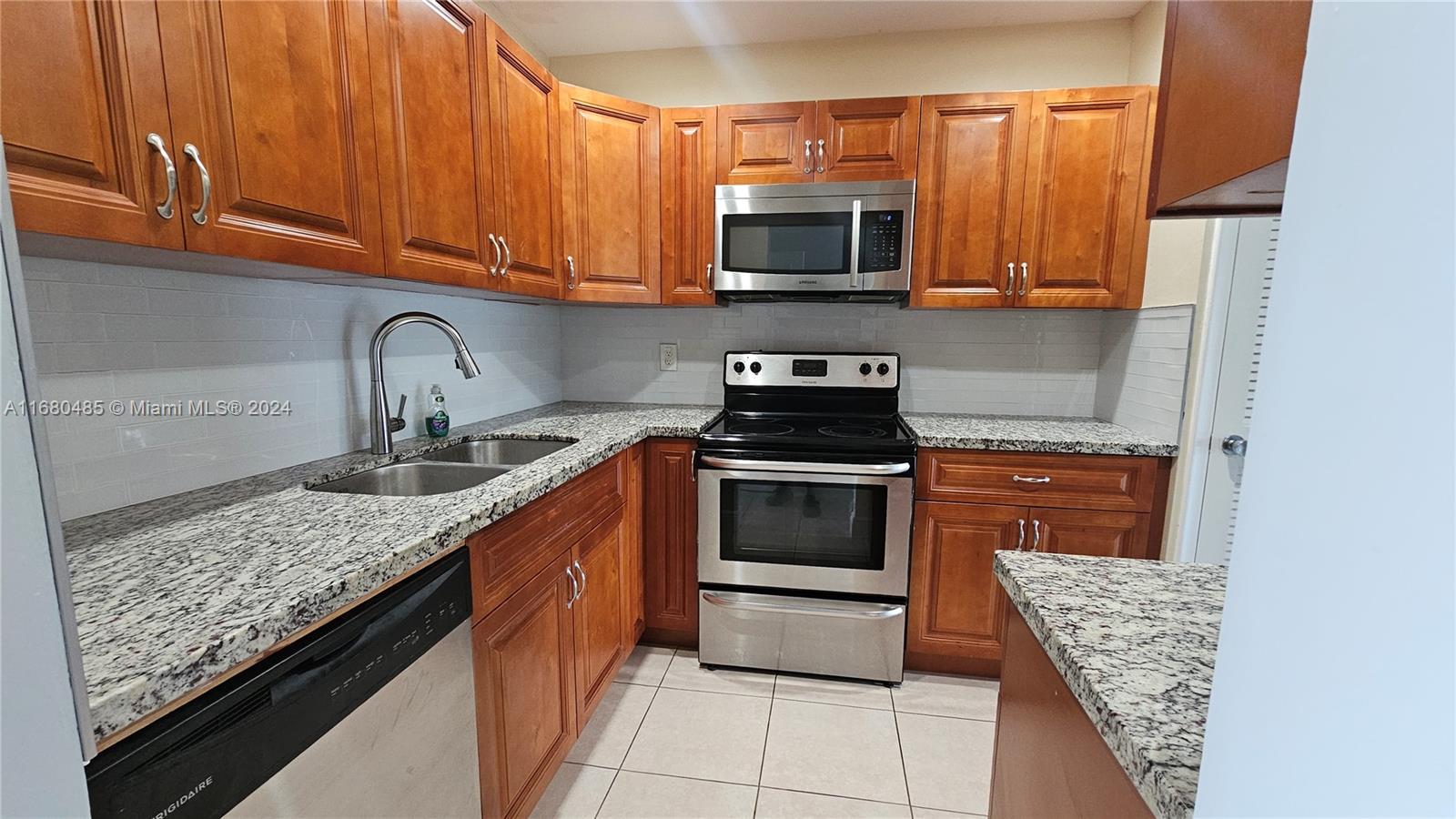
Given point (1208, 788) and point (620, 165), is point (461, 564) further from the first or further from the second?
point (620, 165)

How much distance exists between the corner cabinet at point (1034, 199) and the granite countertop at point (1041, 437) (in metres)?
0.47

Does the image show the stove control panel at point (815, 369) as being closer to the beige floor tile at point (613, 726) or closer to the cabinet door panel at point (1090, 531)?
the cabinet door panel at point (1090, 531)

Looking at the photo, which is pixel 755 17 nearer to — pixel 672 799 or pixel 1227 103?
pixel 1227 103

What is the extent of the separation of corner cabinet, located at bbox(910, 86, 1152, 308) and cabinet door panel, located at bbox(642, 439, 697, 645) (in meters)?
1.15

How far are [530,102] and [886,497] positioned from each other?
1.81m

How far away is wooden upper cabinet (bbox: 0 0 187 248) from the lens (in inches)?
28.3

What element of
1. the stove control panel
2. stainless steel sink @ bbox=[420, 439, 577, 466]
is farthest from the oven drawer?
the stove control panel

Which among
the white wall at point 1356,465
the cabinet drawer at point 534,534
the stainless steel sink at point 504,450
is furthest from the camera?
Result: the stainless steel sink at point 504,450

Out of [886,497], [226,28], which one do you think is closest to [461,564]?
[226,28]

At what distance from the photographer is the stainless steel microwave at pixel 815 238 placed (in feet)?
7.02

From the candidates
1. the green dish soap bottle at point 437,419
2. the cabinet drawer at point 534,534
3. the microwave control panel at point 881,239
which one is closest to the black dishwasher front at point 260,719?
the cabinet drawer at point 534,534

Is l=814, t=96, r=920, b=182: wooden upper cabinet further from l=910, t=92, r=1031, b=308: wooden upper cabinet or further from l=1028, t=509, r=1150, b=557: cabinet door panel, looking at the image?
l=1028, t=509, r=1150, b=557: cabinet door panel

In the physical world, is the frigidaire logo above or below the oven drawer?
above

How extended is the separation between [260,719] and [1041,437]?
7.01 ft
